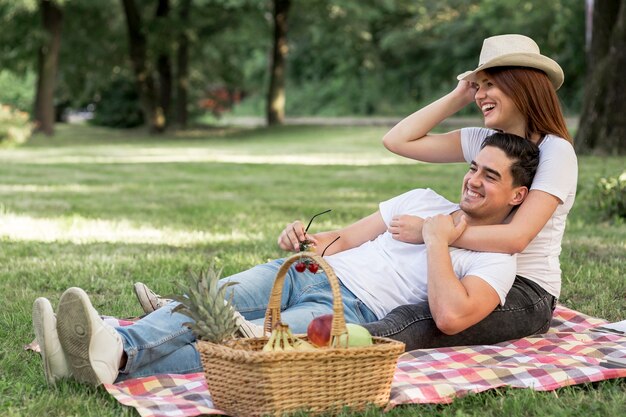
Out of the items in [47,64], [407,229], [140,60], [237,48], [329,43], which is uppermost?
[329,43]

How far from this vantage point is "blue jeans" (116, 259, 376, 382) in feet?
12.0

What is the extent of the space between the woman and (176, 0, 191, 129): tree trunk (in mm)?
25230

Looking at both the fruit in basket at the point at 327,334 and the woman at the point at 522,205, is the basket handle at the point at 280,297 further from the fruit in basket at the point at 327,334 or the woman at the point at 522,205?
the woman at the point at 522,205

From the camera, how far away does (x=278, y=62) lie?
29438 mm

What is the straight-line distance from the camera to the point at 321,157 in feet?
61.8

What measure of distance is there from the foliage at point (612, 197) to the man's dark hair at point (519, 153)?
4584 millimetres

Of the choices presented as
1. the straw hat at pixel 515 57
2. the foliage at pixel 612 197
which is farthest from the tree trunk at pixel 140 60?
the straw hat at pixel 515 57

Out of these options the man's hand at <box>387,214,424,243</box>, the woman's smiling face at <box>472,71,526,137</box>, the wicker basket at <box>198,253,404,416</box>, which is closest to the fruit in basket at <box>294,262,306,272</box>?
the wicker basket at <box>198,253,404,416</box>

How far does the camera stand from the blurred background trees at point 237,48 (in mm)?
27328

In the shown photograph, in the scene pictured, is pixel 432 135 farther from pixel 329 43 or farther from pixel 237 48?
pixel 329 43

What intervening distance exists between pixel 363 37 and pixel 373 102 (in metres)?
11.9

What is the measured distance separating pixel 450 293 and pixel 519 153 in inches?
28.7

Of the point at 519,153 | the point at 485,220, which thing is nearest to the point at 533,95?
the point at 519,153

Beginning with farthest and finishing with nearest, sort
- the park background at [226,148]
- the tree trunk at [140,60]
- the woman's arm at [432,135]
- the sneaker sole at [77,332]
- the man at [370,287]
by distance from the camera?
the tree trunk at [140,60], the park background at [226,148], the woman's arm at [432,135], the man at [370,287], the sneaker sole at [77,332]
